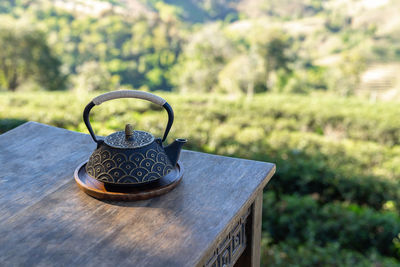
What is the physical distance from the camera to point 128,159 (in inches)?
31.0

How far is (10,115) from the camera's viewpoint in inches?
154

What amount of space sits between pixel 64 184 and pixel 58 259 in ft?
0.96

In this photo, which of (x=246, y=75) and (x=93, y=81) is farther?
(x=246, y=75)

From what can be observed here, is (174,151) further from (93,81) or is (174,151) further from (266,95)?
(93,81)

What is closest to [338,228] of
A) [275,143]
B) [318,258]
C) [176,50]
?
[318,258]

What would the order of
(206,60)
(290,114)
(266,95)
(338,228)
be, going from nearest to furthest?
1. (338,228)
2. (290,114)
3. (266,95)
4. (206,60)

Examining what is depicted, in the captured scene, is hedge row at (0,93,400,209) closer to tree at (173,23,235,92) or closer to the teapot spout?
the teapot spout

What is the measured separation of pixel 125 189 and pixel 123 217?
8 centimetres

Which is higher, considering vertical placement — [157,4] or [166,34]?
[157,4]

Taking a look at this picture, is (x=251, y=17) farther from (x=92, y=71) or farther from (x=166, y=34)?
(x=92, y=71)

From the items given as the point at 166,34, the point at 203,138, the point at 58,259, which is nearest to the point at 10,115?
the point at 203,138

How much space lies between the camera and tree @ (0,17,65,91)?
1104 cm

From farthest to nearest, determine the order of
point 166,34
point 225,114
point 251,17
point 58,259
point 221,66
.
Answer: point 251,17 → point 166,34 → point 221,66 → point 225,114 → point 58,259

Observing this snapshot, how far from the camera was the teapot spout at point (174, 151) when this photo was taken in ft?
2.94
